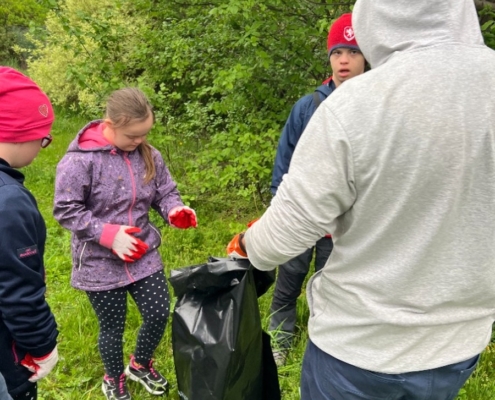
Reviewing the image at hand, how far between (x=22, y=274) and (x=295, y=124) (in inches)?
62.3

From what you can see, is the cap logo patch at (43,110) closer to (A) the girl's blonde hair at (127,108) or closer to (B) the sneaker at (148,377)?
(A) the girl's blonde hair at (127,108)

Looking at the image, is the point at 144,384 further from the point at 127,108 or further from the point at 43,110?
the point at 43,110

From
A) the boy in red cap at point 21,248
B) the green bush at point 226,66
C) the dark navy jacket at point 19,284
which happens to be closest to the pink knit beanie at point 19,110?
the boy in red cap at point 21,248

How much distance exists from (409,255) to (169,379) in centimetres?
201

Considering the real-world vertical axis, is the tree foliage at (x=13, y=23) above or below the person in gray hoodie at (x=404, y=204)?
above

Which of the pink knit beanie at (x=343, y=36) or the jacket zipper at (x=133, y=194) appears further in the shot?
the pink knit beanie at (x=343, y=36)

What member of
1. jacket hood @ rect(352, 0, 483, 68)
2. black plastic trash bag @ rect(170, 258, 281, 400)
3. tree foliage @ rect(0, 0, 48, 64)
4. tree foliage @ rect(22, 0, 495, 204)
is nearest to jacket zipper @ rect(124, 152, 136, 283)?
black plastic trash bag @ rect(170, 258, 281, 400)

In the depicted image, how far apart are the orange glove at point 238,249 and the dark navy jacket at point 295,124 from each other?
106 centimetres

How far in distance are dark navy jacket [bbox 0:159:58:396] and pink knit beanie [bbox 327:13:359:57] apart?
173 cm

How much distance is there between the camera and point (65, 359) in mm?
2967

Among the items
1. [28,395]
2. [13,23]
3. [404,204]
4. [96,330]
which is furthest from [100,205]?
[13,23]

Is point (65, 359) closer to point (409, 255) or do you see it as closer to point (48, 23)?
point (409, 255)

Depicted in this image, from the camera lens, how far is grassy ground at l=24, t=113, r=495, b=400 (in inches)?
107

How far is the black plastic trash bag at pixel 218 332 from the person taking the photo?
1.73 meters
